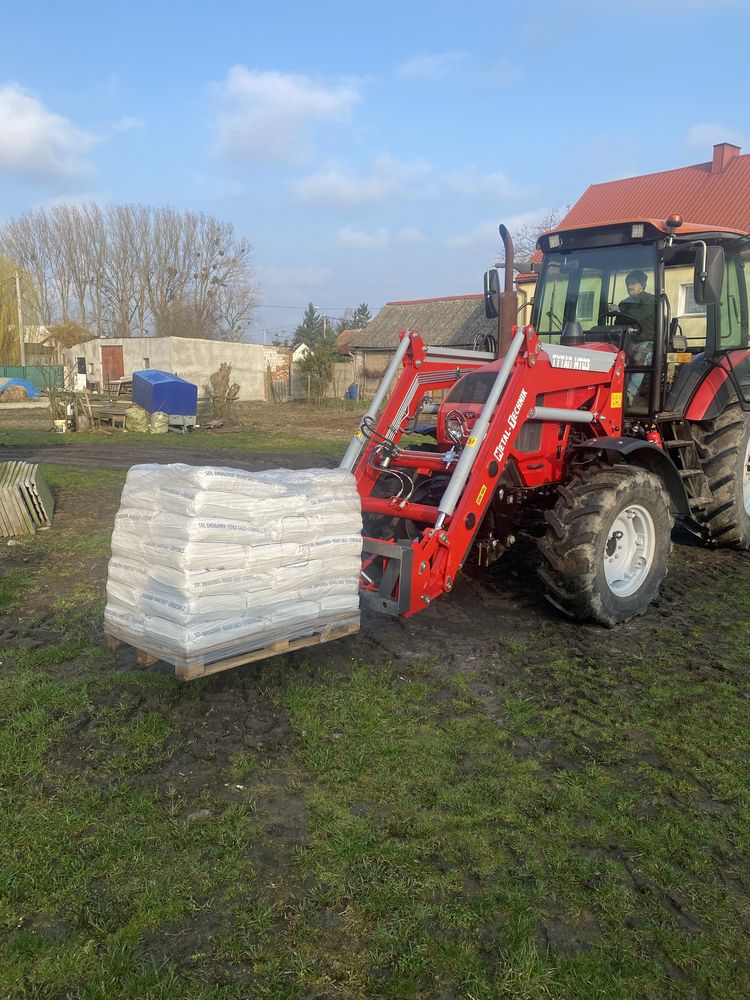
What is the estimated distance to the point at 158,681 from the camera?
4.57 metres

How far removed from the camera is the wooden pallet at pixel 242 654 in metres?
3.82

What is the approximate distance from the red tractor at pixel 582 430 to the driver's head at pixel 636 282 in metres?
0.01

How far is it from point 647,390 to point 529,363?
178 centimetres

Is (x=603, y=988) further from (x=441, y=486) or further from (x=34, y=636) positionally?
(x=34, y=636)

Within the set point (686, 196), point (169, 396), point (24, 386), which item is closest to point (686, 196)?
point (686, 196)

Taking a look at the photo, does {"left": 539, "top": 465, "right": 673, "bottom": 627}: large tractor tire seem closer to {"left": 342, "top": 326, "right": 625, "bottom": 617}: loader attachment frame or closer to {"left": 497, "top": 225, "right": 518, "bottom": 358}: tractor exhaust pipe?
{"left": 342, "top": 326, "right": 625, "bottom": 617}: loader attachment frame

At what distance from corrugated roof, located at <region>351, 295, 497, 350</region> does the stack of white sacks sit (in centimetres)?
2991

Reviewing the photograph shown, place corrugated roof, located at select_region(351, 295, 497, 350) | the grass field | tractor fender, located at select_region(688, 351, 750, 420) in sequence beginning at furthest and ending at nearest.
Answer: corrugated roof, located at select_region(351, 295, 497, 350), tractor fender, located at select_region(688, 351, 750, 420), the grass field

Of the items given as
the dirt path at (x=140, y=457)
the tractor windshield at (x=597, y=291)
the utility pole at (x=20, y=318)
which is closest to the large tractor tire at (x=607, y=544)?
the tractor windshield at (x=597, y=291)

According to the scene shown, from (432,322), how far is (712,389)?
103 ft

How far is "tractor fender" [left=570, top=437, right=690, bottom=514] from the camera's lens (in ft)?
18.9

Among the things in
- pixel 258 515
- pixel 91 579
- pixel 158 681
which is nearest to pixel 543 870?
pixel 258 515

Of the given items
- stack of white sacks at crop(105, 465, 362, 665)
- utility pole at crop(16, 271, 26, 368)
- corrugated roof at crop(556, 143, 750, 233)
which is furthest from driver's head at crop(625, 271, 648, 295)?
utility pole at crop(16, 271, 26, 368)

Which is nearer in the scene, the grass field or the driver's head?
the grass field
